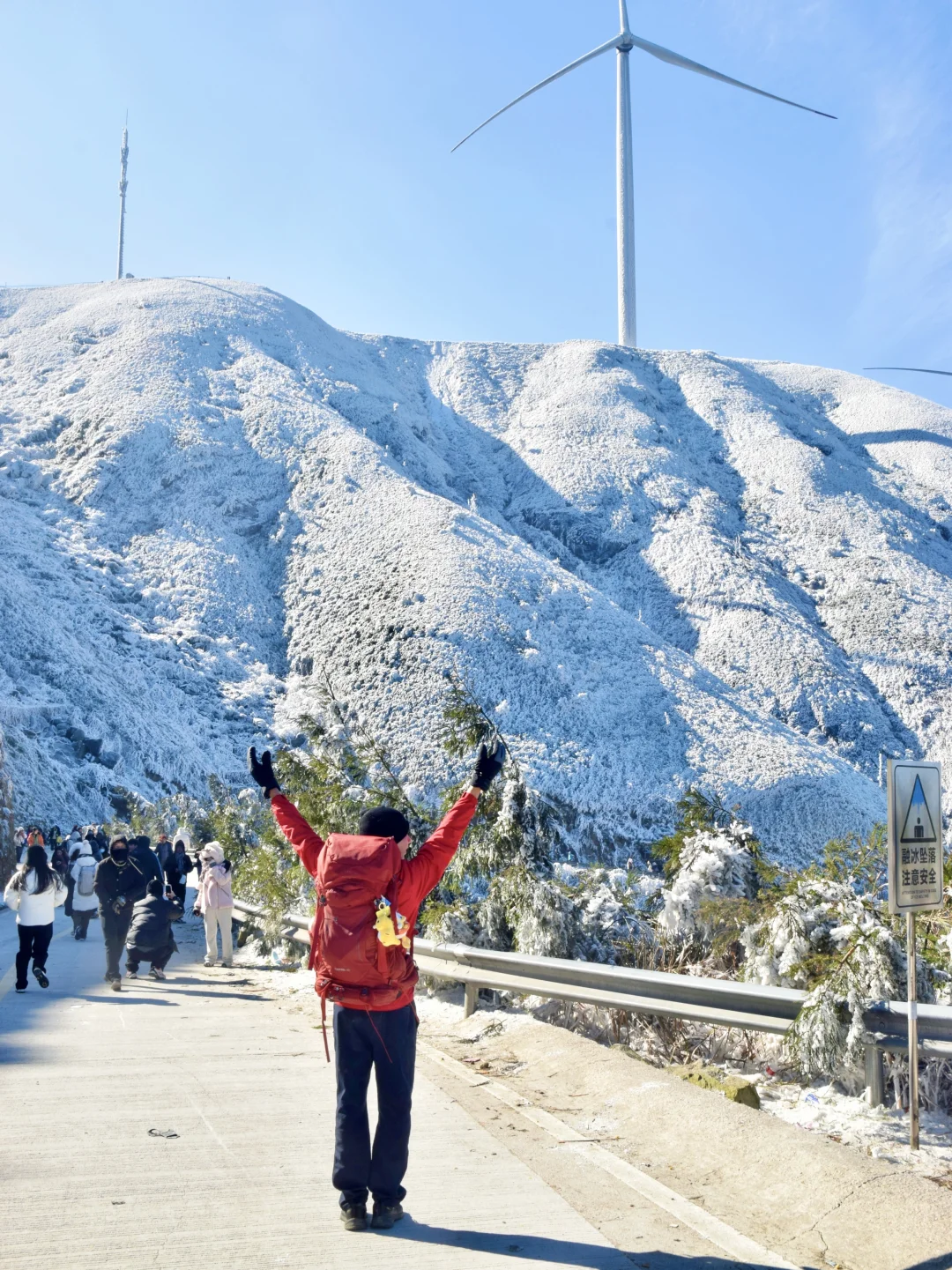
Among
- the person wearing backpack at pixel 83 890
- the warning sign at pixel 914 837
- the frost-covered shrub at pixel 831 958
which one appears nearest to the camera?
the warning sign at pixel 914 837

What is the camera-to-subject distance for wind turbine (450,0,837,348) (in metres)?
81.9

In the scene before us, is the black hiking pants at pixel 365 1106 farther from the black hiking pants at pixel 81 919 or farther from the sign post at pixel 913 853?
the black hiking pants at pixel 81 919

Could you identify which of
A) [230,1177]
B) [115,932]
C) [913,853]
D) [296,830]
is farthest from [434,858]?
[115,932]

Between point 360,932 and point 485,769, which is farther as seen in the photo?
point 485,769

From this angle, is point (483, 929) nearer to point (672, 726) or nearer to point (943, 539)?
point (672, 726)

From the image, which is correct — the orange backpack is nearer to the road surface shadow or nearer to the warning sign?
the road surface shadow

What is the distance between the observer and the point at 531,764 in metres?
43.2

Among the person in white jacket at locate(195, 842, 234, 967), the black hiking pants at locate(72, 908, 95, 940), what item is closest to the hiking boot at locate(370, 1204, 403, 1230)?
the person in white jacket at locate(195, 842, 234, 967)

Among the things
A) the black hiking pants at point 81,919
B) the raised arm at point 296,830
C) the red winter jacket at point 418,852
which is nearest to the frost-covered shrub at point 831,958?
the red winter jacket at point 418,852

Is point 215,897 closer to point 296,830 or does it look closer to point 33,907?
point 33,907

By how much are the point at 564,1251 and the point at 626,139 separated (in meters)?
97.1

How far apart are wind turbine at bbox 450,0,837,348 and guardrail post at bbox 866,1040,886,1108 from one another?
82.9 meters

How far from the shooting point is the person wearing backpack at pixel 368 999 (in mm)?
4332

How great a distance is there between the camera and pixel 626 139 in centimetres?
9019
